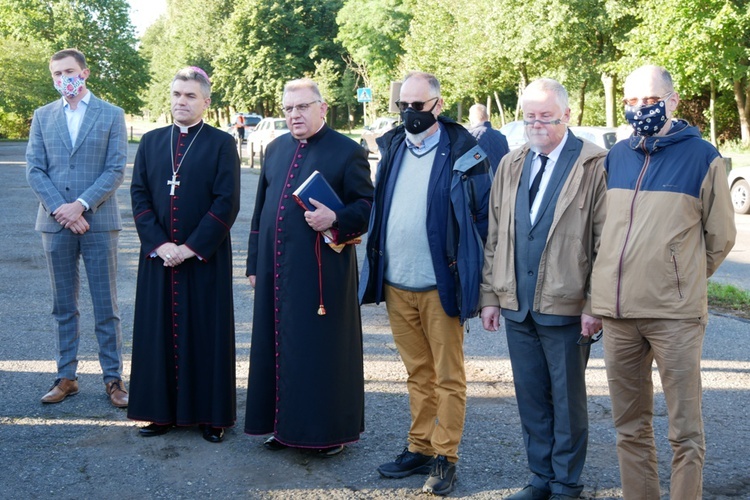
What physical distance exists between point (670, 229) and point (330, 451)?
8.06 ft

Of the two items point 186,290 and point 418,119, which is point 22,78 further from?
point 418,119

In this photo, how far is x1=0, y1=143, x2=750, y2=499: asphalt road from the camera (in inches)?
190

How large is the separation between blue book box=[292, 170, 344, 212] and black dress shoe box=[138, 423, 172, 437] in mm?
1737

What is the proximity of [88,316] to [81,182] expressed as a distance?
3064mm

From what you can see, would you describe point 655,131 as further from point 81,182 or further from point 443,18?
point 443,18

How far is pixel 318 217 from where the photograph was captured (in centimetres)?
507

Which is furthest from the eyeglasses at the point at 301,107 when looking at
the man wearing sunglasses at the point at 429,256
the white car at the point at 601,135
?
the white car at the point at 601,135

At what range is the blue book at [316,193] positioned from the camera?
5086 mm

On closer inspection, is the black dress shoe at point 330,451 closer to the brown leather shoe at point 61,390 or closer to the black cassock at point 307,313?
the black cassock at point 307,313

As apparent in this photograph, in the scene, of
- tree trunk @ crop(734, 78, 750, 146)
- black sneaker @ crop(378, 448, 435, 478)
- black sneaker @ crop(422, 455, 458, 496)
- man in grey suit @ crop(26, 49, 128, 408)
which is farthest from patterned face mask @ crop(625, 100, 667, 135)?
tree trunk @ crop(734, 78, 750, 146)

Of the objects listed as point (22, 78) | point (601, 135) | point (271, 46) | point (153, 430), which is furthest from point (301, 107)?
point (271, 46)

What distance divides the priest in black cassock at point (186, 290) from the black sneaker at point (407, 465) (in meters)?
1.13

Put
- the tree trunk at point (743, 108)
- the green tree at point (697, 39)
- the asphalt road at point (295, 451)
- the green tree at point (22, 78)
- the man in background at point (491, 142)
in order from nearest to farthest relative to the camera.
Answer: the asphalt road at point (295, 451) < the man in background at point (491, 142) < the green tree at point (697, 39) < the tree trunk at point (743, 108) < the green tree at point (22, 78)

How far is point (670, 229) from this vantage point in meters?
3.95
